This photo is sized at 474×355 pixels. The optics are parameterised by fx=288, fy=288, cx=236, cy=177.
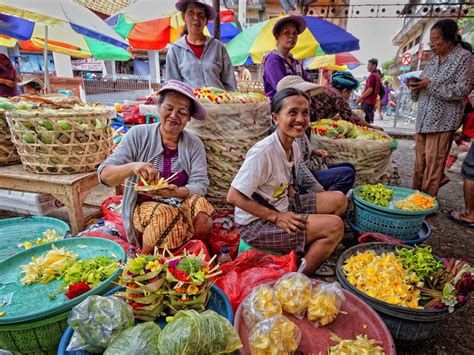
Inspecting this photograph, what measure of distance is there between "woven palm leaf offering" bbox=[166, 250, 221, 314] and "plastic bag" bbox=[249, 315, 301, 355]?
0.84 ft

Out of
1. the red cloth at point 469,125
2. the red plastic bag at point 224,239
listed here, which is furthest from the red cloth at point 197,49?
the red cloth at point 469,125

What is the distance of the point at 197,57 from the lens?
304 cm

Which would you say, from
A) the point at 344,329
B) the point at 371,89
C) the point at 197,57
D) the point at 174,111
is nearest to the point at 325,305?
the point at 344,329

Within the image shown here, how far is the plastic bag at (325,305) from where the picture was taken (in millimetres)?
1417

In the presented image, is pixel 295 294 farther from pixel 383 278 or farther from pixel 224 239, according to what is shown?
pixel 224 239

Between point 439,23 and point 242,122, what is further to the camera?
point 439,23

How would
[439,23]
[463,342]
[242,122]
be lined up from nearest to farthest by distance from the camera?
[463,342] < [242,122] < [439,23]

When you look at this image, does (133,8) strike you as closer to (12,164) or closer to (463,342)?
(12,164)

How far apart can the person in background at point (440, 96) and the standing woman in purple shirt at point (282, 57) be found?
148 cm

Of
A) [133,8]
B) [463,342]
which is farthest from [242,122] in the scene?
[133,8]

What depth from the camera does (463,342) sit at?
1.81m

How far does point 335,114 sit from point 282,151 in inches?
94.8

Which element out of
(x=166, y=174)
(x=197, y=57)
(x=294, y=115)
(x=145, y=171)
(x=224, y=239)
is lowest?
(x=224, y=239)

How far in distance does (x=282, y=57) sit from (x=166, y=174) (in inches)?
71.2
